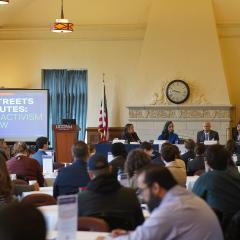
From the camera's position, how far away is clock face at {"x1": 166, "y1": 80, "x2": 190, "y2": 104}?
46.2ft

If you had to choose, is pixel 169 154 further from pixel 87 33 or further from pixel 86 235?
pixel 87 33

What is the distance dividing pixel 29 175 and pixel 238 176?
10.3ft

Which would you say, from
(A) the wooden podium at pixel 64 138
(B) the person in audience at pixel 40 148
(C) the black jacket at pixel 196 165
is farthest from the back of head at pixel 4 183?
(A) the wooden podium at pixel 64 138

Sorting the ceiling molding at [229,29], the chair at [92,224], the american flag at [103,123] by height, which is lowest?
the chair at [92,224]

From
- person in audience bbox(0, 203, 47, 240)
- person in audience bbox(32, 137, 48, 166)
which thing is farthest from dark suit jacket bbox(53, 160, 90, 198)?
person in audience bbox(0, 203, 47, 240)

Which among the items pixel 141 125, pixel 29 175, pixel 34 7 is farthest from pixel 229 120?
pixel 29 175

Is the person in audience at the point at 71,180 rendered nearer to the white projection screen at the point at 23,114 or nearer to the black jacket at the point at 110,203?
the black jacket at the point at 110,203

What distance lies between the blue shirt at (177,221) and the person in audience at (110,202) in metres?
0.81

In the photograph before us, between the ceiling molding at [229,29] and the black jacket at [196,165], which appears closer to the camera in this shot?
the black jacket at [196,165]

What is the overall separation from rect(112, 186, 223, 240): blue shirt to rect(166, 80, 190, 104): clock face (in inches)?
441

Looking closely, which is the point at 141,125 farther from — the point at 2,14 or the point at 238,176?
the point at 238,176

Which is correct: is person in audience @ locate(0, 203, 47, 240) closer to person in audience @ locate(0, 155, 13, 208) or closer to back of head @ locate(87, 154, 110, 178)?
person in audience @ locate(0, 155, 13, 208)

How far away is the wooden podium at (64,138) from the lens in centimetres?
1332

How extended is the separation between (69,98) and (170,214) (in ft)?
40.4
